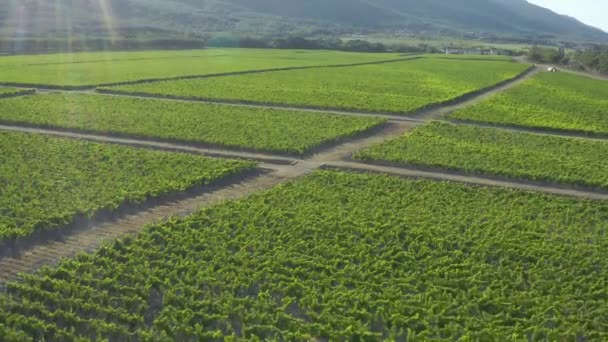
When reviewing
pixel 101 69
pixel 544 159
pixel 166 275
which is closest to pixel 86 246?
pixel 166 275

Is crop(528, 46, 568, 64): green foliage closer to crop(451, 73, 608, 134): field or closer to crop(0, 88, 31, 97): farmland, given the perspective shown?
crop(451, 73, 608, 134): field

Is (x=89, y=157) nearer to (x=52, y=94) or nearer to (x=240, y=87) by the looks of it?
(x=52, y=94)

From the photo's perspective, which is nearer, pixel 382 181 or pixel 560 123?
pixel 382 181

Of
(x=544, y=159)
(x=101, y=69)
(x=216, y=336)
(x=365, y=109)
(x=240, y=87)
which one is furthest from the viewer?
(x=101, y=69)

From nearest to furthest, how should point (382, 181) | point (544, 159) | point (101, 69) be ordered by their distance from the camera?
1. point (382, 181)
2. point (544, 159)
3. point (101, 69)

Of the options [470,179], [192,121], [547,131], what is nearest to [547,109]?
[547,131]

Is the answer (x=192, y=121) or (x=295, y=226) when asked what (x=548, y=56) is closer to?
(x=192, y=121)

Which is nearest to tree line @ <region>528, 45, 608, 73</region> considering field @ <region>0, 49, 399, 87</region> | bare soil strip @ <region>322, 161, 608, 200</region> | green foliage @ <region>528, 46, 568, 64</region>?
green foliage @ <region>528, 46, 568, 64</region>

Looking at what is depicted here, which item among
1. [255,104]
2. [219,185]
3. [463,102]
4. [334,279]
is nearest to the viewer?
[334,279]
